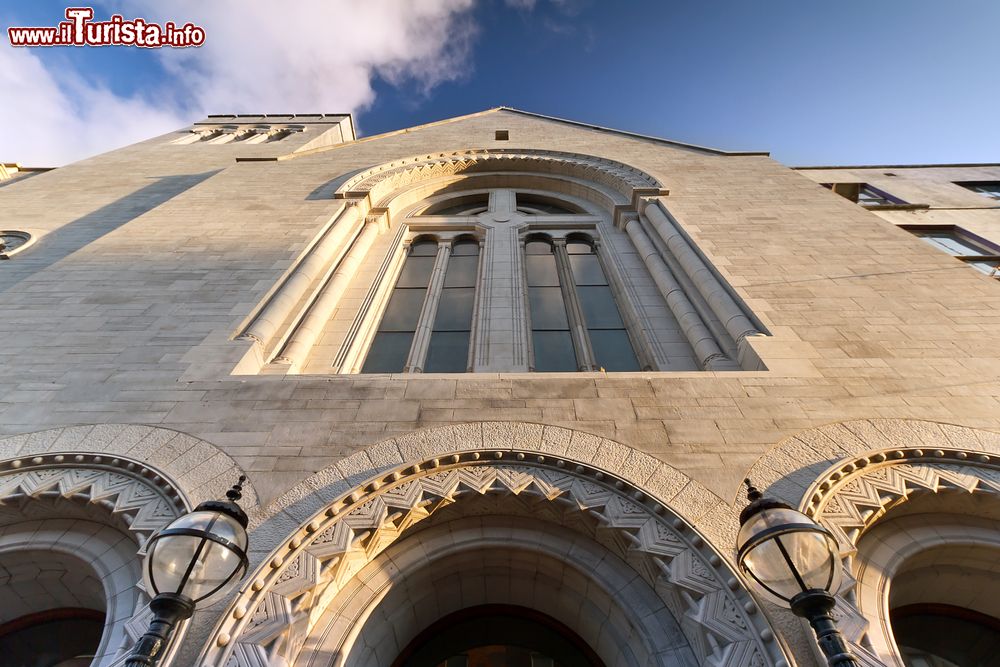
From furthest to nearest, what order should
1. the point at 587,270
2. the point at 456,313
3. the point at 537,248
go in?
the point at 537,248 < the point at 587,270 < the point at 456,313

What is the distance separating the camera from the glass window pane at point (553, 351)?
26.0 feet

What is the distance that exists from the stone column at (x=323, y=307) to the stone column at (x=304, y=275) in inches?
8.4

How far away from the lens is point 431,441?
5188mm

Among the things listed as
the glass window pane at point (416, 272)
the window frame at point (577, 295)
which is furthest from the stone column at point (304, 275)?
the window frame at point (577, 295)

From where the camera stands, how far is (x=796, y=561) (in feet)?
9.68

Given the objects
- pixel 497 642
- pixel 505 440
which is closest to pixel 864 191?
pixel 505 440

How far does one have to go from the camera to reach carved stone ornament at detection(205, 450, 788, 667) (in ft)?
11.8

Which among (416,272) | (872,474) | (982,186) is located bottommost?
(872,474)

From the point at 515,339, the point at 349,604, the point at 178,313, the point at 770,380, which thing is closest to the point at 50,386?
the point at 178,313

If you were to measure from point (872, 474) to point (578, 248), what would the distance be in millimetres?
7874

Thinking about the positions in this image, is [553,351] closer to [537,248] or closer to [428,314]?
[428,314]

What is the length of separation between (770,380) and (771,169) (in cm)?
875

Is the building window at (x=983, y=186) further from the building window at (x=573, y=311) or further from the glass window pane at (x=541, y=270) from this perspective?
the glass window pane at (x=541, y=270)

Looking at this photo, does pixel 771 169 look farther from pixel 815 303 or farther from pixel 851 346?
pixel 851 346
